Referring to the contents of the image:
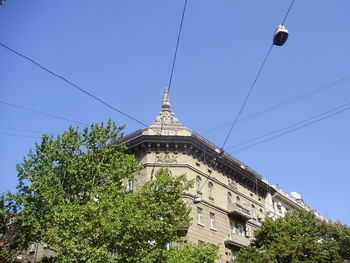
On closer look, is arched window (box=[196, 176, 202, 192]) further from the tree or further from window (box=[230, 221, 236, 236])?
the tree

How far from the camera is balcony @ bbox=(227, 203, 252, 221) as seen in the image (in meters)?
27.7

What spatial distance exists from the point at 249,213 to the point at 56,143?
55.4 ft

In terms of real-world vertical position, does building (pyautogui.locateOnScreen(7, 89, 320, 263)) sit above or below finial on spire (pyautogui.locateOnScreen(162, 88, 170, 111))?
below

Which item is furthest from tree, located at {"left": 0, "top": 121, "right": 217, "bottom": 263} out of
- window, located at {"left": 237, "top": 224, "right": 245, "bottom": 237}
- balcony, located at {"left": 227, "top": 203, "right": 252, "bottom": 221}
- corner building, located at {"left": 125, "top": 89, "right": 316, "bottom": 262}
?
window, located at {"left": 237, "top": 224, "right": 245, "bottom": 237}

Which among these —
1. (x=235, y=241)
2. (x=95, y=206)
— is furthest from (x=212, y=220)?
(x=95, y=206)

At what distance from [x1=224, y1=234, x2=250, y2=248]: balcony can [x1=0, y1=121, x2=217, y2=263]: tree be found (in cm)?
995

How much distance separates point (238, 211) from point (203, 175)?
3807 millimetres

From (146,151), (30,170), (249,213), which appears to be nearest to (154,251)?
(30,170)

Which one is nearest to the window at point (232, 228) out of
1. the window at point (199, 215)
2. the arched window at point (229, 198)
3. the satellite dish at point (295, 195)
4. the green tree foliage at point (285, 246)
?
the arched window at point (229, 198)

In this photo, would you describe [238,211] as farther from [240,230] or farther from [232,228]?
[240,230]

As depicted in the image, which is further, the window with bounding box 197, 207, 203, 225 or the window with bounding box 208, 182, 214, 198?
the window with bounding box 208, 182, 214, 198

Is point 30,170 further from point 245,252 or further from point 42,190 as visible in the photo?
point 245,252

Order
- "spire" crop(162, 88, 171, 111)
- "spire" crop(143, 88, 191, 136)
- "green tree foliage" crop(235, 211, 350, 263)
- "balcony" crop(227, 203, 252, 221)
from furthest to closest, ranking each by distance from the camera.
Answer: "spire" crop(162, 88, 171, 111)
"balcony" crop(227, 203, 252, 221)
"spire" crop(143, 88, 191, 136)
"green tree foliage" crop(235, 211, 350, 263)

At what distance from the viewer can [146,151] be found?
26.5 m
